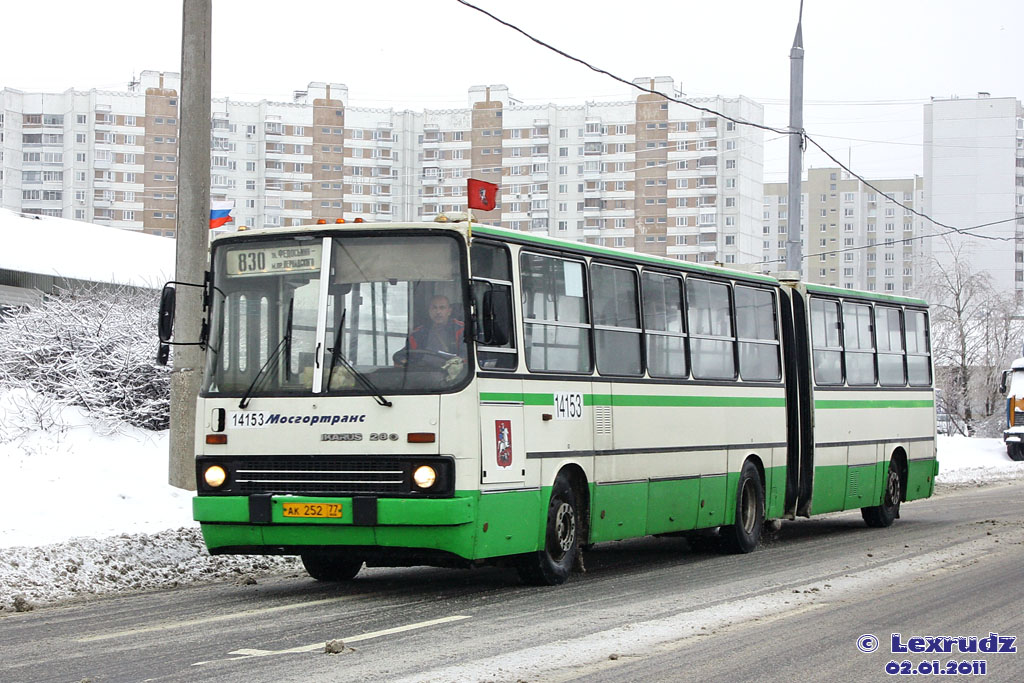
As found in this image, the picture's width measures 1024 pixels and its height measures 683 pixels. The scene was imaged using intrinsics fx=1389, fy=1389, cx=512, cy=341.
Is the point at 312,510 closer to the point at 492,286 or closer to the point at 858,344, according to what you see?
the point at 492,286

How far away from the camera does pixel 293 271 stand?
1077 centimetres

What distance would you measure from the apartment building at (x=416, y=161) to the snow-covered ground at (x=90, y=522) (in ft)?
340

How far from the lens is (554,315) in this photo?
1173cm

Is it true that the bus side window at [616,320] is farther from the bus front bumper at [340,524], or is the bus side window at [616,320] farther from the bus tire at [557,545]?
the bus front bumper at [340,524]

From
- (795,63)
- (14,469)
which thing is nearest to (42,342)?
(14,469)

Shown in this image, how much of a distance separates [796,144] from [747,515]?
11.2 meters

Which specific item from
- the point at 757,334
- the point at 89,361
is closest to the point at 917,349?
the point at 757,334

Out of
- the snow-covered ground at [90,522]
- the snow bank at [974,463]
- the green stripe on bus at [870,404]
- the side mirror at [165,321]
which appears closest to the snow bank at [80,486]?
the snow-covered ground at [90,522]

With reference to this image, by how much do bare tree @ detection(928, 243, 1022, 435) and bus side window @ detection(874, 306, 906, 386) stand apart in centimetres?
3365

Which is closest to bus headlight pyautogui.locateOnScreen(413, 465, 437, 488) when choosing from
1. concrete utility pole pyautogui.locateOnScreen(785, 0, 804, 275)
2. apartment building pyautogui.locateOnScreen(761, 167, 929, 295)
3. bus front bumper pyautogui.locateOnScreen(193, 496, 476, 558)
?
bus front bumper pyautogui.locateOnScreen(193, 496, 476, 558)

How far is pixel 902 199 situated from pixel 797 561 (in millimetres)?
156935

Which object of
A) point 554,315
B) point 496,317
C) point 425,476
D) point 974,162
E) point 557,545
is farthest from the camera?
point 974,162

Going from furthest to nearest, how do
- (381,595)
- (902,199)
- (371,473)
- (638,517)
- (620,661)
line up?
(902,199), (638,517), (381,595), (371,473), (620,661)

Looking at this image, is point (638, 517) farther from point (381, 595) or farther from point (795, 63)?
point (795, 63)
